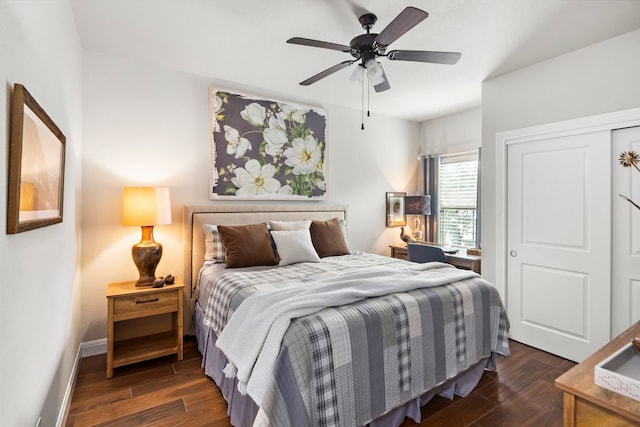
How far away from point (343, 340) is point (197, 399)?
1.26 metres

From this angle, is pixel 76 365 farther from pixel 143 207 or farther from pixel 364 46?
pixel 364 46

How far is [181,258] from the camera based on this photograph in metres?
3.17

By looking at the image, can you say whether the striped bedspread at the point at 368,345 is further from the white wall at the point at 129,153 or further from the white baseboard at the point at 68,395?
the white wall at the point at 129,153

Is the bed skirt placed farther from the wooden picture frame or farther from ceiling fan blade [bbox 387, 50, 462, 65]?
ceiling fan blade [bbox 387, 50, 462, 65]

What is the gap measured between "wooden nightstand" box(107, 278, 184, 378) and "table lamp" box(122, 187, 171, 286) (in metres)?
0.17

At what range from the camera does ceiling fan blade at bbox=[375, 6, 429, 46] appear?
167 centimetres

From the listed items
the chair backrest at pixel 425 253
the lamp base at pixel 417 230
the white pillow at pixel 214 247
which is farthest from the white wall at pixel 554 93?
the white pillow at pixel 214 247

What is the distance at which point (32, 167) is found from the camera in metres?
1.22

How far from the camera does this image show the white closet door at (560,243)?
2617 millimetres

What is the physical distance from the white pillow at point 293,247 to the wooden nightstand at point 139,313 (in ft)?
2.94

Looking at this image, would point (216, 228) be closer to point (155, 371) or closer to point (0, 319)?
point (155, 371)

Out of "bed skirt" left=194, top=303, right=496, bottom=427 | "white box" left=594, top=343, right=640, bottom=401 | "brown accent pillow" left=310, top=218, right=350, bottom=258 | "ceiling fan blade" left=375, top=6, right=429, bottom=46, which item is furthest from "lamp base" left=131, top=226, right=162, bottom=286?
"white box" left=594, top=343, right=640, bottom=401

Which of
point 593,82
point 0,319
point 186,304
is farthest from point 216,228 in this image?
point 593,82

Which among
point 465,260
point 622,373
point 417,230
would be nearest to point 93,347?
point 622,373
